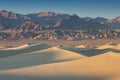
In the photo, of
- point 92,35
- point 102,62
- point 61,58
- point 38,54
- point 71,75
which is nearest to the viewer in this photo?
point 71,75

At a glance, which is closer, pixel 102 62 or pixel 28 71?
pixel 28 71

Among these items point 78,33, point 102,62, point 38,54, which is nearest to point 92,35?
point 78,33

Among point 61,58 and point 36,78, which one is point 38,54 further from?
point 36,78

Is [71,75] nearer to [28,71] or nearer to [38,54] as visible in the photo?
[28,71]

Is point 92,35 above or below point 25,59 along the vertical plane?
below

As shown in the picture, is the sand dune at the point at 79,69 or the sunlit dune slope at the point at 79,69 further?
the sunlit dune slope at the point at 79,69

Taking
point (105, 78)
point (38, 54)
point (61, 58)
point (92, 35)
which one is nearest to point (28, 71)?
point (105, 78)

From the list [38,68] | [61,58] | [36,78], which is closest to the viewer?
[36,78]

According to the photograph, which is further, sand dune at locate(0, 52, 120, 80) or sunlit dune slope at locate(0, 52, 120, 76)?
sunlit dune slope at locate(0, 52, 120, 76)

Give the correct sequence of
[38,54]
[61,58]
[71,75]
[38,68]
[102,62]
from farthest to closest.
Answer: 1. [38,54]
2. [61,58]
3. [102,62]
4. [38,68]
5. [71,75]
